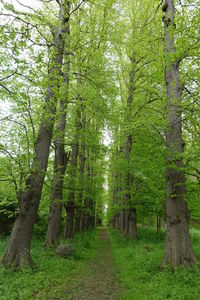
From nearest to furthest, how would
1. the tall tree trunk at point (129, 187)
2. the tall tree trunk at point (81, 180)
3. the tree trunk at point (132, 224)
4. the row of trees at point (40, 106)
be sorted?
the row of trees at point (40, 106) → the tall tree trunk at point (81, 180) → the tall tree trunk at point (129, 187) → the tree trunk at point (132, 224)

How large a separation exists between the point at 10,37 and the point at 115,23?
8.68m

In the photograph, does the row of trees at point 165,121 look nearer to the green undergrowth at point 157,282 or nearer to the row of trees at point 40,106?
the green undergrowth at point 157,282

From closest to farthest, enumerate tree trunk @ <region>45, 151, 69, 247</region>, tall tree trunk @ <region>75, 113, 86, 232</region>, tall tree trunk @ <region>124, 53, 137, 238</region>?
tree trunk @ <region>45, 151, 69, 247</region> < tall tree trunk @ <region>75, 113, 86, 232</region> < tall tree trunk @ <region>124, 53, 137, 238</region>

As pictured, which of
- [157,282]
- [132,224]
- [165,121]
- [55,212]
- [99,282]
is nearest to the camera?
[157,282]

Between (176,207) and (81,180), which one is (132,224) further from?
(176,207)

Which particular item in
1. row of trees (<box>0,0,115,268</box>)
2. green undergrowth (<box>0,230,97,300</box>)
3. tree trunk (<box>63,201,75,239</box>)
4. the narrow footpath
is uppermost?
row of trees (<box>0,0,115,268</box>)

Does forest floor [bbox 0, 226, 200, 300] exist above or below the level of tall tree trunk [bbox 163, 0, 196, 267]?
below

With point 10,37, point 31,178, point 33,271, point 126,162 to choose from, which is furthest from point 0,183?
point 126,162

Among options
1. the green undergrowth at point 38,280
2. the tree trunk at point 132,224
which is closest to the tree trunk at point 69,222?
the tree trunk at point 132,224

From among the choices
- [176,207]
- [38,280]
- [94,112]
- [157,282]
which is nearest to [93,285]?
[38,280]

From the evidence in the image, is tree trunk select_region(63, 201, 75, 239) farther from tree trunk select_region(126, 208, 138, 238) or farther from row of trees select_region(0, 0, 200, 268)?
tree trunk select_region(126, 208, 138, 238)

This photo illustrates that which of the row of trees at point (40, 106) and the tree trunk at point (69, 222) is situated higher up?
the row of trees at point (40, 106)

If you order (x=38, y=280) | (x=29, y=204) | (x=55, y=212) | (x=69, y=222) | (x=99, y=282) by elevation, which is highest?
(x=29, y=204)

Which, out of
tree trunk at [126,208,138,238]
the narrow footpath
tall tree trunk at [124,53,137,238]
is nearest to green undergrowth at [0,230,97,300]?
the narrow footpath
